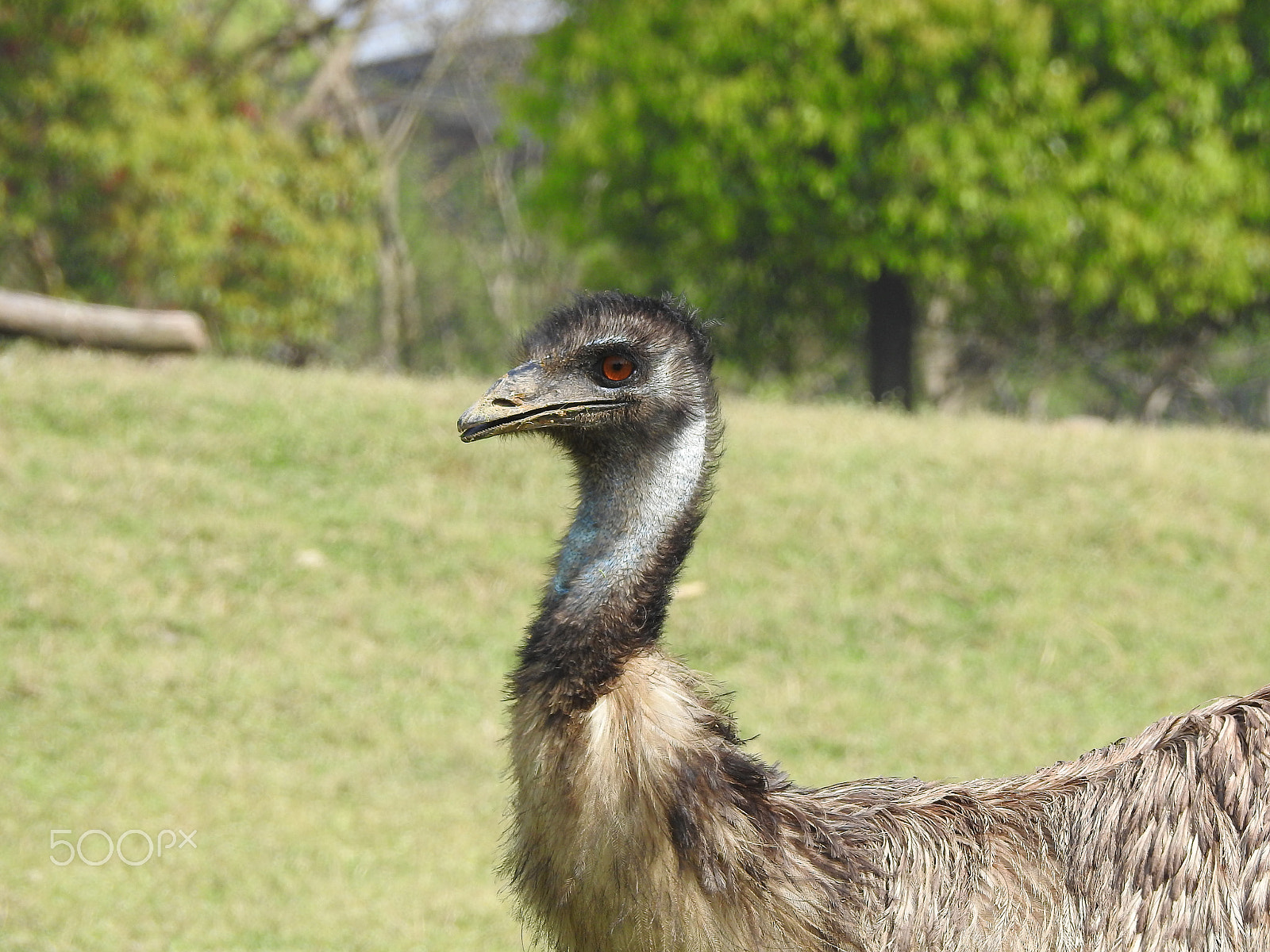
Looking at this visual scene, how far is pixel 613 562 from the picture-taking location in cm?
299

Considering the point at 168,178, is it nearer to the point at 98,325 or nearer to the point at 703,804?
the point at 98,325

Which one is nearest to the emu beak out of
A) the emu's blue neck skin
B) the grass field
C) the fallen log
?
the emu's blue neck skin

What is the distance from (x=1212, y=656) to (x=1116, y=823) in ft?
16.2

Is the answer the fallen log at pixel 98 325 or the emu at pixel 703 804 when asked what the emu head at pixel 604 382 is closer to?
the emu at pixel 703 804

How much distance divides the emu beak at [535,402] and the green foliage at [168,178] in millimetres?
13925

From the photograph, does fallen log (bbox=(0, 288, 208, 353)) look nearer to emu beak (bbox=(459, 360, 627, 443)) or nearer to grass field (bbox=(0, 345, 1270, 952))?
grass field (bbox=(0, 345, 1270, 952))

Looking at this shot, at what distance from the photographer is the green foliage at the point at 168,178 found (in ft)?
51.0

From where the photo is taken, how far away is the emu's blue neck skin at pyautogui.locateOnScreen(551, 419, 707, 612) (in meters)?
2.99

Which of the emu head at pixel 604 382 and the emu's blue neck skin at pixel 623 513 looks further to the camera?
the emu head at pixel 604 382

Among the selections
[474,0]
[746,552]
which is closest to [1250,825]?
[746,552]

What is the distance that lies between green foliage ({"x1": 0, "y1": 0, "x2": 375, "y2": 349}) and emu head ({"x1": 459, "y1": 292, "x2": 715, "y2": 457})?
547 inches

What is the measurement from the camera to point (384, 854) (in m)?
5.64

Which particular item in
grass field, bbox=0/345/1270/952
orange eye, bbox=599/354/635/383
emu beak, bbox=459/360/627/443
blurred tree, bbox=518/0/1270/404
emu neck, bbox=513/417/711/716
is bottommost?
grass field, bbox=0/345/1270/952

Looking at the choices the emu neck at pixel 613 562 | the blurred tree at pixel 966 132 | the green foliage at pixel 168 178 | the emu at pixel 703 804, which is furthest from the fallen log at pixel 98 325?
the emu neck at pixel 613 562
